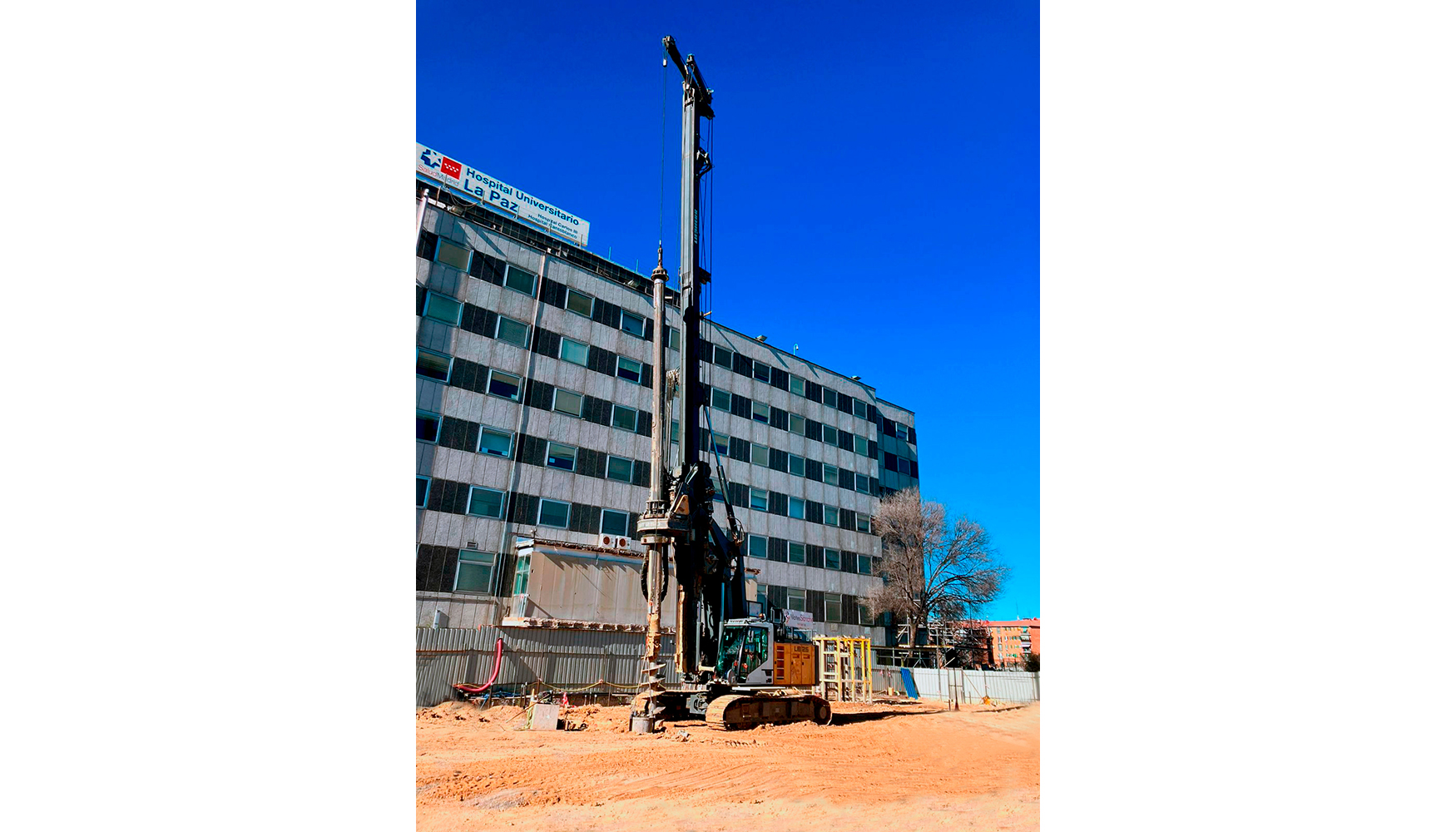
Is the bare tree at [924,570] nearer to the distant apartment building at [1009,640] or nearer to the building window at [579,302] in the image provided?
the distant apartment building at [1009,640]

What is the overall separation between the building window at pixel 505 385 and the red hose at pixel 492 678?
837 cm

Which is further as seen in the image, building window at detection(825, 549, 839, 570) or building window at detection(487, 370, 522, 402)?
building window at detection(825, 549, 839, 570)

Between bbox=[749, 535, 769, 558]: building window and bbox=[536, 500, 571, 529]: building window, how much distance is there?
31.5 feet

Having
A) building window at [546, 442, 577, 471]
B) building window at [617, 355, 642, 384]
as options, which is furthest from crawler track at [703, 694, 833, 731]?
building window at [617, 355, 642, 384]

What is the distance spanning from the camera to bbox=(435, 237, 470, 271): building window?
26.7m

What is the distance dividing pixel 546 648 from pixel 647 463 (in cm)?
850

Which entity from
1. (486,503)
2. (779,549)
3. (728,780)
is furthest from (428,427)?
(728,780)

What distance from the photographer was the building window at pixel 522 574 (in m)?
26.0

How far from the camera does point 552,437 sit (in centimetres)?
2873

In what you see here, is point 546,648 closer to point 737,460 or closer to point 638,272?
point 737,460

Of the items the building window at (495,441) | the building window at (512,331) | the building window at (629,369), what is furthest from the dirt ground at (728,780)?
the building window at (629,369)

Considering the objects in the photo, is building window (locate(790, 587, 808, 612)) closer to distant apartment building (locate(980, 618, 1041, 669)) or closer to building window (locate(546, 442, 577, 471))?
distant apartment building (locate(980, 618, 1041, 669))

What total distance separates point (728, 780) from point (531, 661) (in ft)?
55.3
